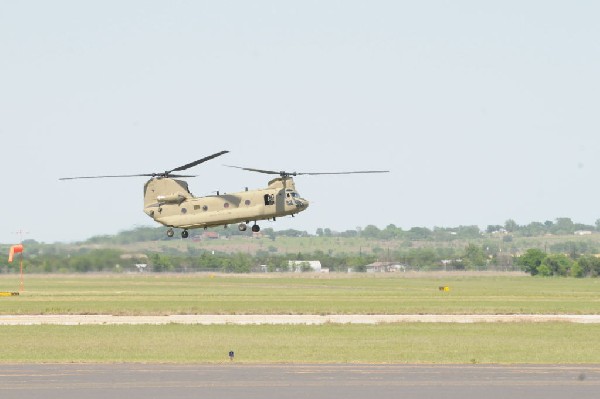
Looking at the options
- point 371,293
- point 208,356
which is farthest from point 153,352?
point 371,293

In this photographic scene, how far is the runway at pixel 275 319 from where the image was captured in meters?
75.3

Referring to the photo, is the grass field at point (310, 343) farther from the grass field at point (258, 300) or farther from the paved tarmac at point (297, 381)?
the grass field at point (258, 300)

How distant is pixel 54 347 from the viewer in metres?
58.2

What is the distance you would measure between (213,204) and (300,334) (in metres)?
11.7

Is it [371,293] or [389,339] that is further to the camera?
[371,293]

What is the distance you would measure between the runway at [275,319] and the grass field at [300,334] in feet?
10.7

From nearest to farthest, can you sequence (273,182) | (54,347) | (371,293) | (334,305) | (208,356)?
(208,356) → (54,347) → (273,182) → (334,305) → (371,293)

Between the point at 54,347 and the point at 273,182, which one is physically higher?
the point at 273,182

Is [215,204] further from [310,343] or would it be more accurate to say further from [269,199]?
[310,343]

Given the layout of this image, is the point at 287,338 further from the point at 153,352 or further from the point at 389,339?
the point at 153,352

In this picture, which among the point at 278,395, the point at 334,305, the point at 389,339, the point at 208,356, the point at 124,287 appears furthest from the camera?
the point at 124,287

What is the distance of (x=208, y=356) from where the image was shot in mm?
53438

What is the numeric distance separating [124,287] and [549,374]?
310ft

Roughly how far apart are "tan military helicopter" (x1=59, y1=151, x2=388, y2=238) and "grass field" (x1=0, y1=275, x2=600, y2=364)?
677 centimetres
